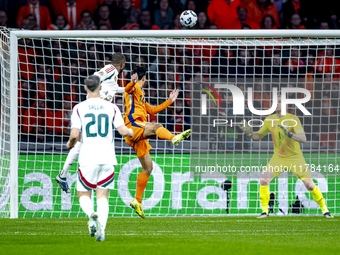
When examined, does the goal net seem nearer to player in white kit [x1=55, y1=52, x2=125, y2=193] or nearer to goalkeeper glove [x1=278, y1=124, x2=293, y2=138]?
player in white kit [x1=55, y1=52, x2=125, y2=193]

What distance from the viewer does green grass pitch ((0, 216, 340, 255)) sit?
15.8ft

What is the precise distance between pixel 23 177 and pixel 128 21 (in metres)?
5.97

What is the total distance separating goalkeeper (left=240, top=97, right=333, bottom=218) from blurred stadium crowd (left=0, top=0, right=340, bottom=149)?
1.11 metres

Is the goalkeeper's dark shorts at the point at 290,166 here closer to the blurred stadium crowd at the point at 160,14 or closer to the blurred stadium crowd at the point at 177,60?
the blurred stadium crowd at the point at 177,60

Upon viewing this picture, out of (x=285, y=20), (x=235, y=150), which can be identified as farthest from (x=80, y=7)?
(x=235, y=150)

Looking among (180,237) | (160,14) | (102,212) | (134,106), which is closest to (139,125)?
(134,106)

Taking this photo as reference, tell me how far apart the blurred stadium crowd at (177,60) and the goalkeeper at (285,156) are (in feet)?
3.64

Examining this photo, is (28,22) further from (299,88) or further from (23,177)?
(299,88)

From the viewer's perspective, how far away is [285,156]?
909 cm

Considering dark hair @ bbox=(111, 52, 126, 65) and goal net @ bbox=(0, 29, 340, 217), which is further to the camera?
goal net @ bbox=(0, 29, 340, 217)

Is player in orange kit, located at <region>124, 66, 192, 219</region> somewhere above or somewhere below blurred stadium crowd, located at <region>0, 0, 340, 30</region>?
below

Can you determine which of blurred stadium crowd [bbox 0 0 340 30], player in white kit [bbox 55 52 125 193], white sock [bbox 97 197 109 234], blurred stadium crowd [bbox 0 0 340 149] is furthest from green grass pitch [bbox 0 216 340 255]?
blurred stadium crowd [bbox 0 0 340 30]

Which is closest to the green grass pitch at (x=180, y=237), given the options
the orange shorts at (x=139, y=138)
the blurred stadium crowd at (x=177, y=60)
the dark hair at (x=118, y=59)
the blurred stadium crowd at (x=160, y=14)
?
the orange shorts at (x=139, y=138)

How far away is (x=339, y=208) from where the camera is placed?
9.96m
